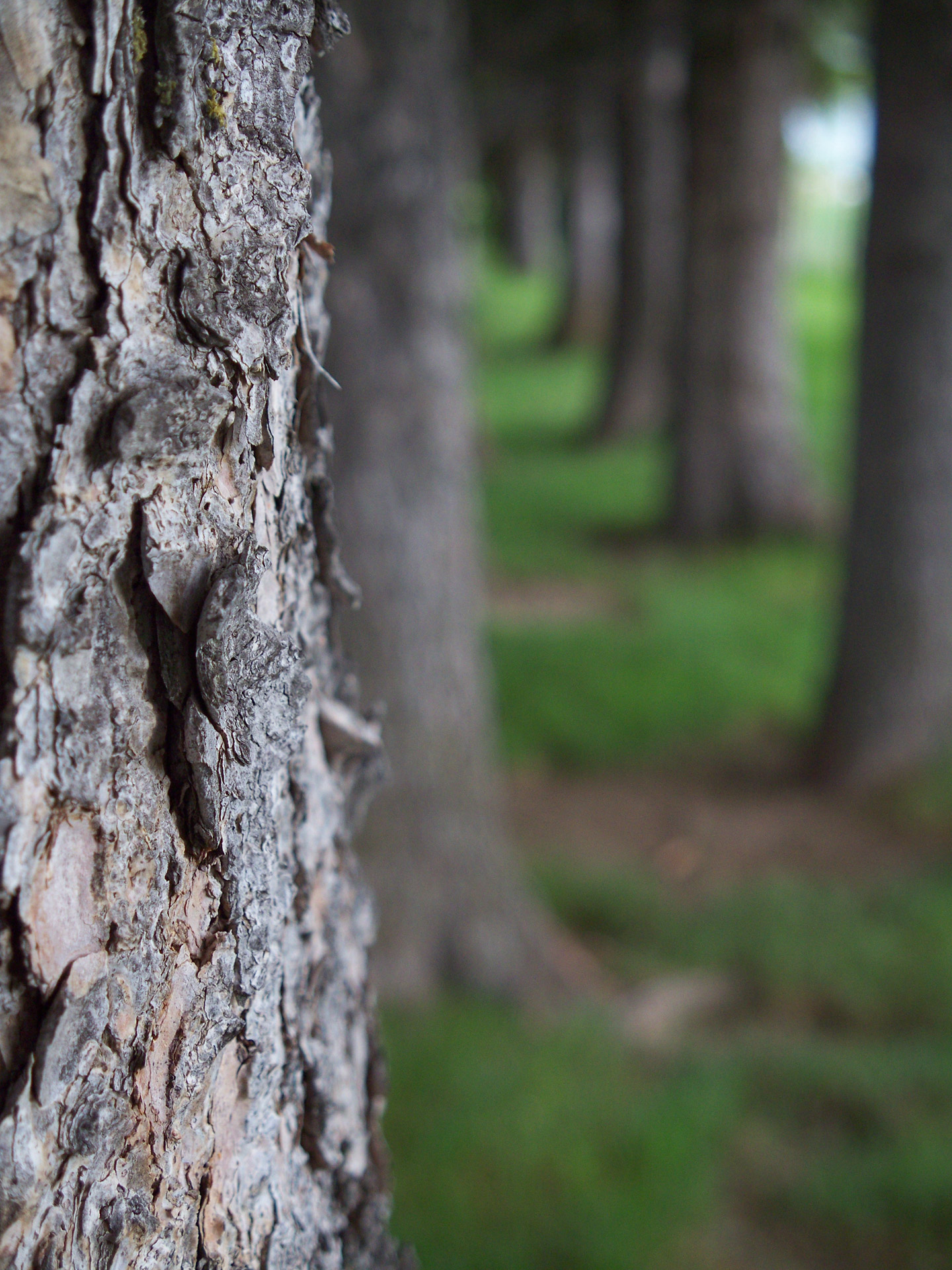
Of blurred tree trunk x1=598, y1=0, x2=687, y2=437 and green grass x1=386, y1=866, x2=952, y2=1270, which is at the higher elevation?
blurred tree trunk x1=598, y1=0, x2=687, y2=437

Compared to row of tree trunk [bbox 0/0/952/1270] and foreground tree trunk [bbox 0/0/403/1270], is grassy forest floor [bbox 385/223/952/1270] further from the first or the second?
foreground tree trunk [bbox 0/0/403/1270]

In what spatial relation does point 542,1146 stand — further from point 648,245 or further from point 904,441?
point 648,245

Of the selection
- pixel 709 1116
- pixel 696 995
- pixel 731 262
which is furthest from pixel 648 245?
pixel 709 1116

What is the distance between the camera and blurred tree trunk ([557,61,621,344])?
Answer: 20141 mm

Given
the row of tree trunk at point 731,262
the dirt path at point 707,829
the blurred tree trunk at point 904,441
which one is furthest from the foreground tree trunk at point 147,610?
the row of tree trunk at point 731,262

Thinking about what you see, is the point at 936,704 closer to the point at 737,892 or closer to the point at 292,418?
the point at 737,892

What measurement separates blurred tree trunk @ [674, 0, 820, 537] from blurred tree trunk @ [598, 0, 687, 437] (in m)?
1.95

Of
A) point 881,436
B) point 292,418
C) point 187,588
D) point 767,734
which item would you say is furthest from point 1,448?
point 767,734

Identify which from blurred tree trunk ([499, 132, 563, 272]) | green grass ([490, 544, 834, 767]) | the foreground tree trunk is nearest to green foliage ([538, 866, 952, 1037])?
green grass ([490, 544, 834, 767])

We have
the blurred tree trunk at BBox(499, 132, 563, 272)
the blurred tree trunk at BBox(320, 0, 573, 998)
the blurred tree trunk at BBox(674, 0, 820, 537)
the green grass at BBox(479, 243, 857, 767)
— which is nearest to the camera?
the blurred tree trunk at BBox(320, 0, 573, 998)

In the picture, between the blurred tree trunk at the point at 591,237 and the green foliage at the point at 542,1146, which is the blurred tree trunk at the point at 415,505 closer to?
the green foliage at the point at 542,1146

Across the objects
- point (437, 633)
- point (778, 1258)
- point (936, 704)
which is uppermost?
point (437, 633)

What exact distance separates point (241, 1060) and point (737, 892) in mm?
3907

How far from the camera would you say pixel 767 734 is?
6227 mm
